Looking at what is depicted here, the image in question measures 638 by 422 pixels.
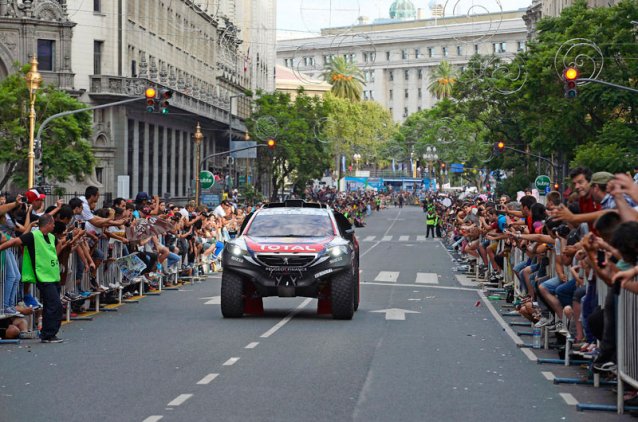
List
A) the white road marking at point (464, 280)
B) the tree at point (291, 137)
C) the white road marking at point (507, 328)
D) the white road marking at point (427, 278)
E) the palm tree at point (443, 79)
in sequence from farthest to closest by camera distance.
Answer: the palm tree at point (443, 79), the tree at point (291, 137), the white road marking at point (427, 278), the white road marking at point (464, 280), the white road marking at point (507, 328)

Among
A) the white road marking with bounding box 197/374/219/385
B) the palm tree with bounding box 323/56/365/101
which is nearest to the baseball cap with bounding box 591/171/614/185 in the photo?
the white road marking with bounding box 197/374/219/385

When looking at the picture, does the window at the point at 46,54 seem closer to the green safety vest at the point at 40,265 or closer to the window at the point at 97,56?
the window at the point at 97,56

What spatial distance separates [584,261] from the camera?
13.1 metres

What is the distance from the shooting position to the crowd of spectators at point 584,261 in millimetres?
10539

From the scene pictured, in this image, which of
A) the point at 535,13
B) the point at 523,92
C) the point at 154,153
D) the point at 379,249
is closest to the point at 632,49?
the point at 523,92

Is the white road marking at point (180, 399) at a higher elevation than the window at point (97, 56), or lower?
lower

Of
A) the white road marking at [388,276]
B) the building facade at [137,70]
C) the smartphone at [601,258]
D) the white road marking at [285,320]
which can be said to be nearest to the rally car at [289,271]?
the white road marking at [285,320]

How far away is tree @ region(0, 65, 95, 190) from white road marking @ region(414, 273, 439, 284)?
24700 mm

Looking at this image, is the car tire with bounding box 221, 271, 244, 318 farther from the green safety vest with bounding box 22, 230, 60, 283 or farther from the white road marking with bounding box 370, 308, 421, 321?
the green safety vest with bounding box 22, 230, 60, 283

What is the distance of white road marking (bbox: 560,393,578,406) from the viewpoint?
12031 mm

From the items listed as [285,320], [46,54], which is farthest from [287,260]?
[46,54]

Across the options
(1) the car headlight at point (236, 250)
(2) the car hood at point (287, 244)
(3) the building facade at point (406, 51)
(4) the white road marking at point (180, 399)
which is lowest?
(4) the white road marking at point (180, 399)

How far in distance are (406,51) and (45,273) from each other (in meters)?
175

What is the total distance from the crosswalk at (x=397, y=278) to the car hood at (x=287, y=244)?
496 inches
